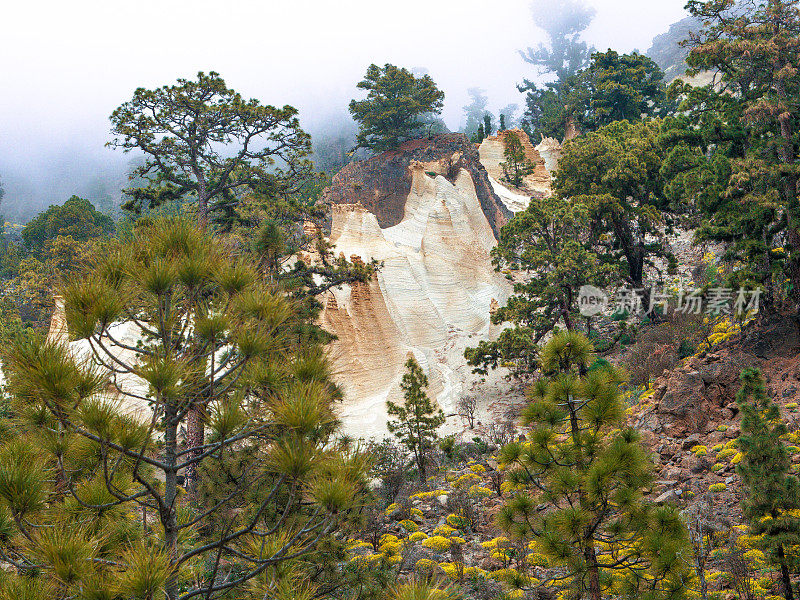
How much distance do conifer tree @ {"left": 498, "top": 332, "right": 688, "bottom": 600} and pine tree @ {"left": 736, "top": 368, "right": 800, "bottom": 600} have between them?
156 centimetres

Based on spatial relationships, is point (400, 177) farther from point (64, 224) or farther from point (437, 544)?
point (64, 224)

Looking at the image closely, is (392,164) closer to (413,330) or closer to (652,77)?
Result: (413,330)

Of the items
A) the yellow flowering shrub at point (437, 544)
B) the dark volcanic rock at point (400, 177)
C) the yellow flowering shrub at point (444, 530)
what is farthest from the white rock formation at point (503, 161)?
the yellow flowering shrub at point (437, 544)

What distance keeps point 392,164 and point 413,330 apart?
35.1 ft

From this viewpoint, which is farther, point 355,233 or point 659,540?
point 355,233

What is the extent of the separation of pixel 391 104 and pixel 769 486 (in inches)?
1099

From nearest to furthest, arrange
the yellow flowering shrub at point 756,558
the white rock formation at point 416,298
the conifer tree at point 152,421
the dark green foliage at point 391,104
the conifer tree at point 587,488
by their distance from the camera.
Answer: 1. the conifer tree at point 152,421
2. the conifer tree at point 587,488
3. the yellow flowering shrub at point 756,558
4. the white rock formation at point 416,298
5. the dark green foliage at point 391,104

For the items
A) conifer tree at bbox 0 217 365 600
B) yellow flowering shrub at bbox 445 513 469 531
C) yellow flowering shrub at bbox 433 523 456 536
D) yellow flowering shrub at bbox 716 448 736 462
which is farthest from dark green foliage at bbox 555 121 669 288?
conifer tree at bbox 0 217 365 600

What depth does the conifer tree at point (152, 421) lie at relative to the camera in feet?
7.73

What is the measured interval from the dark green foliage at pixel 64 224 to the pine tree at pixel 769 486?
1431 inches

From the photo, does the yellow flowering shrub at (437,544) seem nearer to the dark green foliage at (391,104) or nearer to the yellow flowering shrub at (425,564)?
the yellow flowering shrub at (425,564)

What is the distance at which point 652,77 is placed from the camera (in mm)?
36094

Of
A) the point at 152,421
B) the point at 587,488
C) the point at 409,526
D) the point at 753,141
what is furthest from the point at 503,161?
the point at 152,421

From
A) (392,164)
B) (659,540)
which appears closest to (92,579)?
(659,540)
